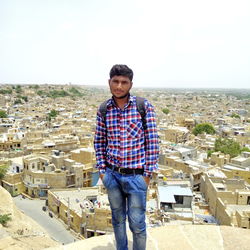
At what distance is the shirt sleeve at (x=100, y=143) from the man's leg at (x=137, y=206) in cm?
34

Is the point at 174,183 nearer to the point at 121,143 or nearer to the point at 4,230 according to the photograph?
the point at 4,230

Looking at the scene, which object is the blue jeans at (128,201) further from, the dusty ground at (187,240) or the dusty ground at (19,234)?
the dusty ground at (19,234)

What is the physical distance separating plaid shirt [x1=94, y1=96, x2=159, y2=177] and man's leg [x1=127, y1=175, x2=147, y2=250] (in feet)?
0.43

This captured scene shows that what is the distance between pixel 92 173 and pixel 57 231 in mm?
5225

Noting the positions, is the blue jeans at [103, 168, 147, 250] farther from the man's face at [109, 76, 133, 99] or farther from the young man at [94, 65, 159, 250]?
the man's face at [109, 76, 133, 99]

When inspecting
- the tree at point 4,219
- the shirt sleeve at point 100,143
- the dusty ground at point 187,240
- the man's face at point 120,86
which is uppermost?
the man's face at point 120,86

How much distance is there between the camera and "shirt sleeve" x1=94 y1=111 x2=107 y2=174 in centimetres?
292

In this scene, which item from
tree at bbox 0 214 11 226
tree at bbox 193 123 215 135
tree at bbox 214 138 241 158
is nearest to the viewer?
tree at bbox 0 214 11 226

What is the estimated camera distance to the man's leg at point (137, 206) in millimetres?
2816

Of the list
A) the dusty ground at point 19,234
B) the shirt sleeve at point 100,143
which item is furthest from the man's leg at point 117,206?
the dusty ground at point 19,234

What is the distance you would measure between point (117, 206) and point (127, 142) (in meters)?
0.74

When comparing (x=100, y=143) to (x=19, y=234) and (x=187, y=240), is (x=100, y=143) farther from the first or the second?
(x=19, y=234)

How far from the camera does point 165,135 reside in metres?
31.3

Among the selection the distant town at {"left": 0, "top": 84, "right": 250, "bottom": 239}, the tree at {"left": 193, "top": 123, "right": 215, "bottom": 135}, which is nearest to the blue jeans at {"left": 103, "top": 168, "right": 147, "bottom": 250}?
the distant town at {"left": 0, "top": 84, "right": 250, "bottom": 239}
